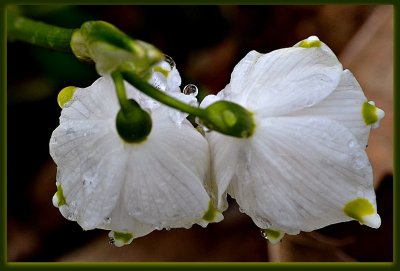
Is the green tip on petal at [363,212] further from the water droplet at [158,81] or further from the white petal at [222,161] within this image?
the water droplet at [158,81]

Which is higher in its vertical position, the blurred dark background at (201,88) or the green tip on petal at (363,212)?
the green tip on petal at (363,212)

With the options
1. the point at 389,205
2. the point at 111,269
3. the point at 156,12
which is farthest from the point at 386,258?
the point at 156,12

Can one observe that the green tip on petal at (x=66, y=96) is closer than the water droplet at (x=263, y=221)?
No

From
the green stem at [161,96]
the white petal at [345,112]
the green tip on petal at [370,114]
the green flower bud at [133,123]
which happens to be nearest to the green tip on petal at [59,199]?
the green flower bud at [133,123]

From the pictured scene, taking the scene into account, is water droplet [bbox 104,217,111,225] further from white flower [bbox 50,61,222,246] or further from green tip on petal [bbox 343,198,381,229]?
green tip on petal [bbox 343,198,381,229]

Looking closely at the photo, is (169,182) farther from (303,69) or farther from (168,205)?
(303,69)
